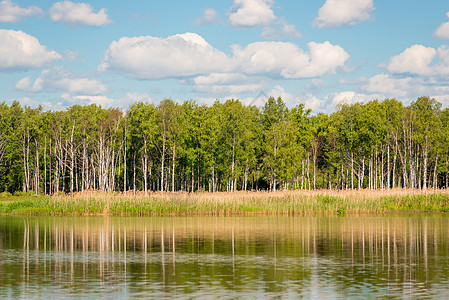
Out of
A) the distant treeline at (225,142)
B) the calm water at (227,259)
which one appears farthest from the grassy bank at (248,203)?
the distant treeline at (225,142)

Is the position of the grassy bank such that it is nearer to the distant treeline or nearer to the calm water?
the calm water

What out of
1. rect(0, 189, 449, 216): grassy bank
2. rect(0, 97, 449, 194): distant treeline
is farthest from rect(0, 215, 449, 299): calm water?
rect(0, 97, 449, 194): distant treeline

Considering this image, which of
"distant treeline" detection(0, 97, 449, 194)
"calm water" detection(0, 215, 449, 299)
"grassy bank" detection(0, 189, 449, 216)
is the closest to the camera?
"calm water" detection(0, 215, 449, 299)

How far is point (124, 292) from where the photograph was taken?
21.6 m

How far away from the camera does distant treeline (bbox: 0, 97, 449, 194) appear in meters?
95.5

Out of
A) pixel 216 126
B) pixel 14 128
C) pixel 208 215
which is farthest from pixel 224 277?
pixel 14 128

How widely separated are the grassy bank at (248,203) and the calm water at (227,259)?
28.4 ft

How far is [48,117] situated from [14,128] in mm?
8786

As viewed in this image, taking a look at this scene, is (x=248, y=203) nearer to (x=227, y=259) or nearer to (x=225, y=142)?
(x=227, y=259)

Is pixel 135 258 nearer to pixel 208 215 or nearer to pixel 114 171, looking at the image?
pixel 208 215

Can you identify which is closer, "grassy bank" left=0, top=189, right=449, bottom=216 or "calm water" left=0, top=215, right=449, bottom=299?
"calm water" left=0, top=215, right=449, bottom=299

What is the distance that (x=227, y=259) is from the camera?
30750 mm

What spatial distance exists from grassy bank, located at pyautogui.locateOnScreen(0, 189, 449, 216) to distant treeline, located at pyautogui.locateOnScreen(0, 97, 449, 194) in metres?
24.3

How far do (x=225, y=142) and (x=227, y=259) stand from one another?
66481mm
